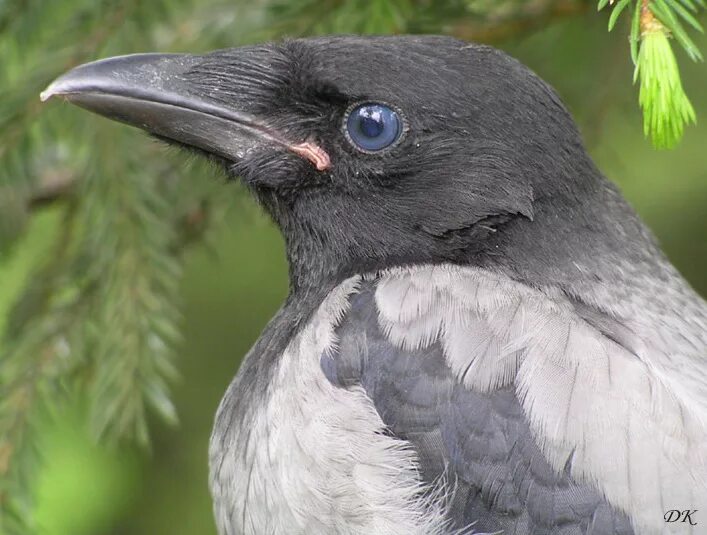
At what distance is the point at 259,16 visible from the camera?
3.52m

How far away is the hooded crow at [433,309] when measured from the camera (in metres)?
2.57

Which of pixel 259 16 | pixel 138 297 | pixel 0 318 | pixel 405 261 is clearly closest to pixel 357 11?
pixel 259 16

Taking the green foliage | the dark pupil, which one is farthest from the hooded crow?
the green foliage

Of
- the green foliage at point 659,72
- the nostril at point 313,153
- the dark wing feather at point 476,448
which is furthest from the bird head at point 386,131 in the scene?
the green foliage at point 659,72

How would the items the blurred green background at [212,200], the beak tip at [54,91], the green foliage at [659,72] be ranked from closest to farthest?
the green foliage at [659,72], the beak tip at [54,91], the blurred green background at [212,200]

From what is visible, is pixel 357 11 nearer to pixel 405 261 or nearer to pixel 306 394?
pixel 405 261

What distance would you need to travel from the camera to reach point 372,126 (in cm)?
293

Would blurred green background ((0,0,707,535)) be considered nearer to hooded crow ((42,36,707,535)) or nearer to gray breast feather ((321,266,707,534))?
hooded crow ((42,36,707,535))

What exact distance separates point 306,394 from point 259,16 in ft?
4.17

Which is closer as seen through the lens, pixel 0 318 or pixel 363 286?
pixel 363 286

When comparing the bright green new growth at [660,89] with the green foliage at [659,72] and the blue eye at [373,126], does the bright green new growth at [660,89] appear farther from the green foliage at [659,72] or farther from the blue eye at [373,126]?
the blue eye at [373,126]

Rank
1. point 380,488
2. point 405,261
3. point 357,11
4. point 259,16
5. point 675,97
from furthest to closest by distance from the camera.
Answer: point 259,16, point 357,11, point 405,261, point 380,488, point 675,97

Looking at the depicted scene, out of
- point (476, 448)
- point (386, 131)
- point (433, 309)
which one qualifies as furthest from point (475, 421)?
point (386, 131)

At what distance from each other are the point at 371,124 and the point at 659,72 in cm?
90
